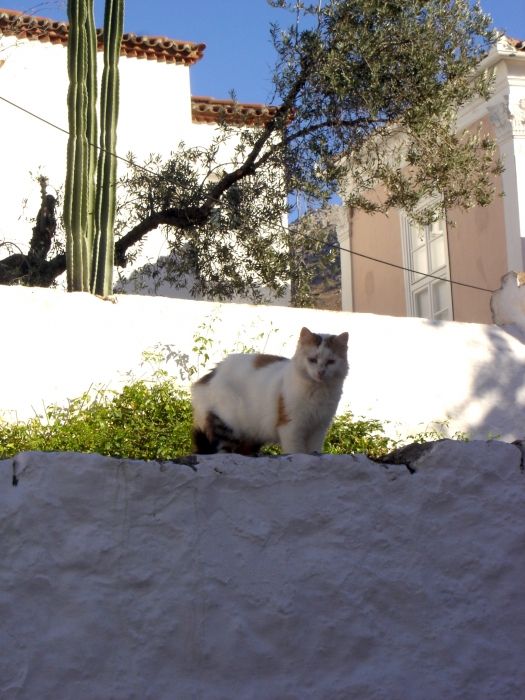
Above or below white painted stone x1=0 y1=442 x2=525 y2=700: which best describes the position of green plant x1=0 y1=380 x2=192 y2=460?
above

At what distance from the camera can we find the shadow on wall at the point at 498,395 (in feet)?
29.5

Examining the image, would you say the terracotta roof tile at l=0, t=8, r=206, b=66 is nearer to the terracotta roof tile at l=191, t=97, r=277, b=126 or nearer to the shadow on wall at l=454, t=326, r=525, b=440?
the terracotta roof tile at l=191, t=97, r=277, b=126

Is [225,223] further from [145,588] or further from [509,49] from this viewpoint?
[145,588]

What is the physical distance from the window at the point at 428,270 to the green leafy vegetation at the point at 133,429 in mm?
8201

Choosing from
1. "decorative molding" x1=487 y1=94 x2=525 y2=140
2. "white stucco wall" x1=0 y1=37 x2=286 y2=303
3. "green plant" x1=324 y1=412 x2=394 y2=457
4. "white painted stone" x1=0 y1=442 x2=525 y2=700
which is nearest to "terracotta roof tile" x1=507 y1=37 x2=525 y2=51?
"decorative molding" x1=487 y1=94 x2=525 y2=140

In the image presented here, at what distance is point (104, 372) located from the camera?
8.08 metres

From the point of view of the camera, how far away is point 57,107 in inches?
593

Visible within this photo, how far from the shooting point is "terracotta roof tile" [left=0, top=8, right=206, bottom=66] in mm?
14070

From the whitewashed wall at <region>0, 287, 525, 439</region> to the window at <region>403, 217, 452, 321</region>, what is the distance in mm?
6766

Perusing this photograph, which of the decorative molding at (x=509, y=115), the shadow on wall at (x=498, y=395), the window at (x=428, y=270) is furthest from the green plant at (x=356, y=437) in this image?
the decorative molding at (x=509, y=115)

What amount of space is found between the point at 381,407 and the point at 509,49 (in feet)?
25.3

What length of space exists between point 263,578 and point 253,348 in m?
4.87

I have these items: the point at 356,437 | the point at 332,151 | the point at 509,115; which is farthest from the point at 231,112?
the point at 356,437

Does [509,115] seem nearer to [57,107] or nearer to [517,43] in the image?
[517,43]
